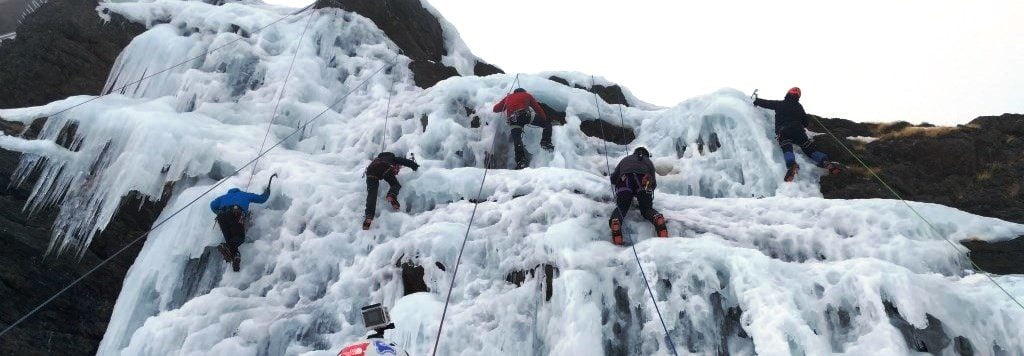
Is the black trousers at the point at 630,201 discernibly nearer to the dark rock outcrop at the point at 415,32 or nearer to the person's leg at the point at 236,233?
the person's leg at the point at 236,233

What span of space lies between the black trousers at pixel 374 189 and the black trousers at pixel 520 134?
6.98 ft

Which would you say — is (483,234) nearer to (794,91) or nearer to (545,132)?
(545,132)

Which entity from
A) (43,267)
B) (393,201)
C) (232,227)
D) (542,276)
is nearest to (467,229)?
(542,276)

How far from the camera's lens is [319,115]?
11.0 meters

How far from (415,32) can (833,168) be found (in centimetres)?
1167

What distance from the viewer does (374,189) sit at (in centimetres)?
783

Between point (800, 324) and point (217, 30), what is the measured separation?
13.1 m

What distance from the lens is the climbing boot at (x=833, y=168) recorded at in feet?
27.0

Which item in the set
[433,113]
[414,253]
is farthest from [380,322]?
[433,113]

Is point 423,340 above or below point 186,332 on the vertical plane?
above

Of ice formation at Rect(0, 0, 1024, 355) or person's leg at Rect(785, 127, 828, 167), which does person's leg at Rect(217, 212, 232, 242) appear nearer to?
ice formation at Rect(0, 0, 1024, 355)

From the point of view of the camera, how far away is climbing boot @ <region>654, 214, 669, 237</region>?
630cm

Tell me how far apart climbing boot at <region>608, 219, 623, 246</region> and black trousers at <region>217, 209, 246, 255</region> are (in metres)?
4.85

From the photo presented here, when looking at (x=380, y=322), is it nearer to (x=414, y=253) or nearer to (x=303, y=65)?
(x=414, y=253)
